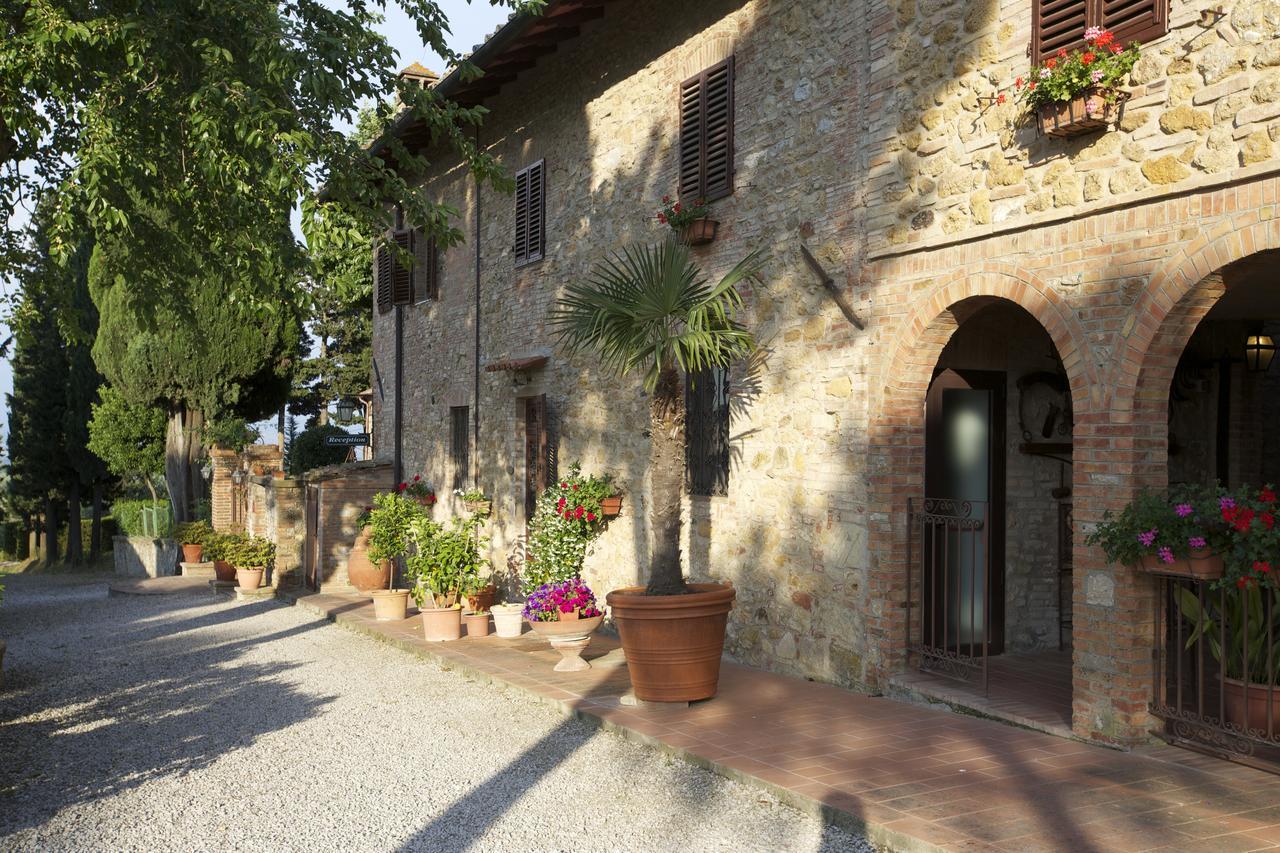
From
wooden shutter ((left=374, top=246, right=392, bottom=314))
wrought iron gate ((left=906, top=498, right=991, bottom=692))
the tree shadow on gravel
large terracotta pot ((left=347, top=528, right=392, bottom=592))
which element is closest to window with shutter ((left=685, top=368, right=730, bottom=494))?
wrought iron gate ((left=906, top=498, right=991, bottom=692))

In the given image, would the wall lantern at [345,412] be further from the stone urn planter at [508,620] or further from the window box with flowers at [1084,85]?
the window box with flowers at [1084,85]

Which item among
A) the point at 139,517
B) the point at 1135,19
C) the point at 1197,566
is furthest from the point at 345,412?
the point at 1197,566

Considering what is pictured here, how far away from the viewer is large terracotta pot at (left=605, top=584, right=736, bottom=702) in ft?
23.6

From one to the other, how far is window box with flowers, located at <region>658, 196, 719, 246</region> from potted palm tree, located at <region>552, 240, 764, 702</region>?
1440 mm

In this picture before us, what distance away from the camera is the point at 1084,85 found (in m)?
5.85

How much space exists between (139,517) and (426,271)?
11.6m

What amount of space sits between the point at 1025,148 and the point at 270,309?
504 cm

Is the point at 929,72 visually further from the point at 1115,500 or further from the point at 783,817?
the point at 783,817

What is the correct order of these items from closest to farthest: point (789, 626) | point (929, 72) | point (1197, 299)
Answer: point (1197, 299) → point (929, 72) → point (789, 626)

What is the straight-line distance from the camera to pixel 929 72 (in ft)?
23.4

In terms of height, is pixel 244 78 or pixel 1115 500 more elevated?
pixel 244 78

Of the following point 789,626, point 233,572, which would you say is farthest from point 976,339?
point 233,572

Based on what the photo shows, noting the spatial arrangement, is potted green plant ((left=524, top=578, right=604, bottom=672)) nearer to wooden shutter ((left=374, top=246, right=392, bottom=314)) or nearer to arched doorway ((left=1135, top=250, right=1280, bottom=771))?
arched doorway ((left=1135, top=250, right=1280, bottom=771))

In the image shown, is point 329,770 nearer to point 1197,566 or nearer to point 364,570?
point 1197,566
